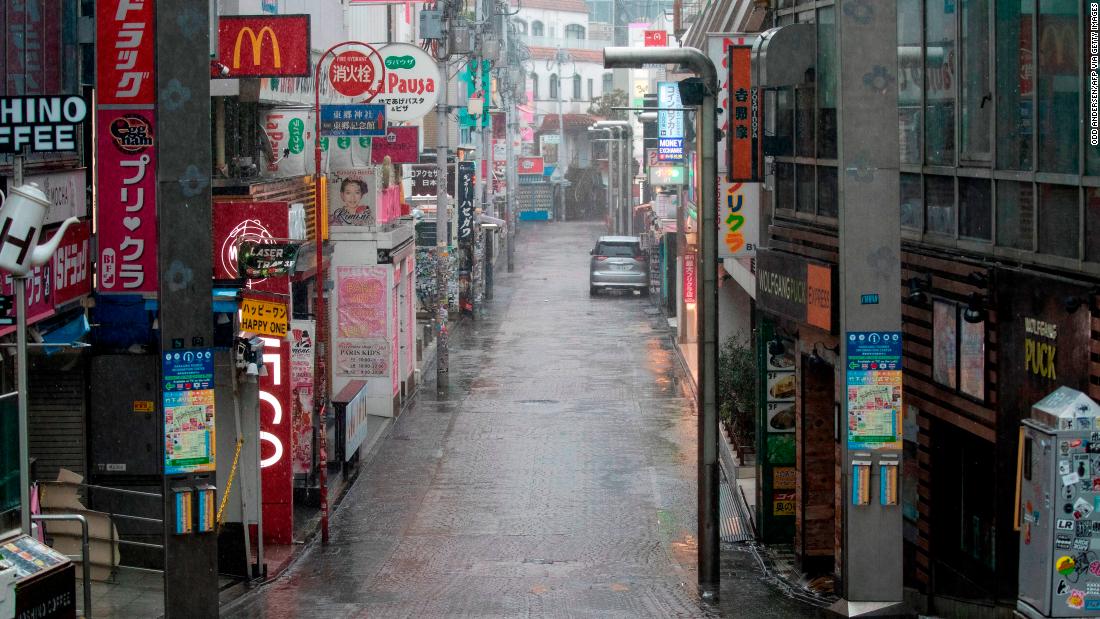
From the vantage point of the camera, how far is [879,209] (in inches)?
452

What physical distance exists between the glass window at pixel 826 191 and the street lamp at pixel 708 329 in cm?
155

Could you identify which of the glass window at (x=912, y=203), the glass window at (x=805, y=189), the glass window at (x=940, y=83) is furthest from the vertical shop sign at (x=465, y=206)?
the glass window at (x=940, y=83)

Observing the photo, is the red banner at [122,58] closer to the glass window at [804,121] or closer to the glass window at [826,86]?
the glass window at [826,86]

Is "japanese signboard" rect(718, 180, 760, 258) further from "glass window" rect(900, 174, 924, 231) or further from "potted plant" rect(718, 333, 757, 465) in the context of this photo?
"glass window" rect(900, 174, 924, 231)

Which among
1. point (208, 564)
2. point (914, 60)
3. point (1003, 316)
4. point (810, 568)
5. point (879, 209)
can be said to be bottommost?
point (810, 568)

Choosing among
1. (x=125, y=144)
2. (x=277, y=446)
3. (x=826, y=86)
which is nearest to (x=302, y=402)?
(x=277, y=446)

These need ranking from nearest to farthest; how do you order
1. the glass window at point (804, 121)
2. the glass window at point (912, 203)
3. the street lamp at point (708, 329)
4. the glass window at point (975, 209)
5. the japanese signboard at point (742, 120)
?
1. the glass window at point (975, 209)
2. the glass window at point (912, 203)
3. the street lamp at point (708, 329)
4. the japanese signboard at point (742, 120)
5. the glass window at point (804, 121)

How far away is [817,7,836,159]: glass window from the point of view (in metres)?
14.9

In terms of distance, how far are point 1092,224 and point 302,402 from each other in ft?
38.5

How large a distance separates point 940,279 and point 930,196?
1.02 metres

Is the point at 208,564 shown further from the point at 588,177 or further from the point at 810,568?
the point at 588,177

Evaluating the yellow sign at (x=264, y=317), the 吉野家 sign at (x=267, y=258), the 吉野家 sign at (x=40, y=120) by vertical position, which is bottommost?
the yellow sign at (x=264, y=317)

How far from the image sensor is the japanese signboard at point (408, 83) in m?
24.4

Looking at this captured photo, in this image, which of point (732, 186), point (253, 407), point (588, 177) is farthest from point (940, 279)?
point (588, 177)
